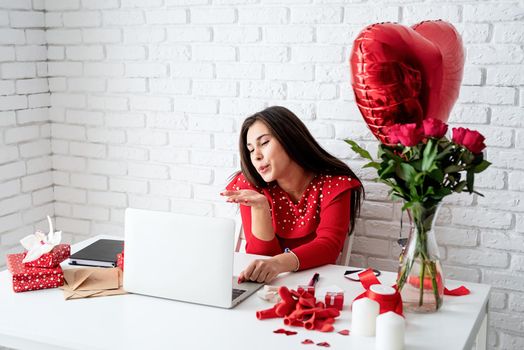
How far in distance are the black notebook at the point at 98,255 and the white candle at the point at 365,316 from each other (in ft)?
2.68

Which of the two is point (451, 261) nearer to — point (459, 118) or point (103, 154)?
point (459, 118)

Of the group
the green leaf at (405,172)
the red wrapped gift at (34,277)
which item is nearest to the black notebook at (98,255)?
the red wrapped gift at (34,277)

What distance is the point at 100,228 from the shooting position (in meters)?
3.36

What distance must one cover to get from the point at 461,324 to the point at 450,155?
42 centimetres

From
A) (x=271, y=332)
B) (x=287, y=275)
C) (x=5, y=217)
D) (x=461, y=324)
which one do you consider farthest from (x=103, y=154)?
(x=461, y=324)

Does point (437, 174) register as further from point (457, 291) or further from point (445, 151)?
point (457, 291)

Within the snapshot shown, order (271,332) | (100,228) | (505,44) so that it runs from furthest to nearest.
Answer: (100,228) → (505,44) → (271,332)

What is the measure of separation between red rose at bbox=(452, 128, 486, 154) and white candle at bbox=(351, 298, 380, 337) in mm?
A: 435

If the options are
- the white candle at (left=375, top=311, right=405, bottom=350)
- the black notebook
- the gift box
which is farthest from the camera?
the black notebook

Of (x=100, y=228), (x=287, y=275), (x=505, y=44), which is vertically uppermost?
(x=505, y=44)

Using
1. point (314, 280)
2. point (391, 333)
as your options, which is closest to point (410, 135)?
point (391, 333)

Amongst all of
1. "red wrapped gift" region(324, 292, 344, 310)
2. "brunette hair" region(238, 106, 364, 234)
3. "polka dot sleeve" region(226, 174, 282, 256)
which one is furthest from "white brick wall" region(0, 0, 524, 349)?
"red wrapped gift" region(324, 292, 344, 310)

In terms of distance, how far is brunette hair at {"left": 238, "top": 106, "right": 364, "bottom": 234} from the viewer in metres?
2.53

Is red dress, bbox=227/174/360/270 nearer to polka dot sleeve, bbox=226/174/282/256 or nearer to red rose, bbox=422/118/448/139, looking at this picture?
polka dot sleeve, bbox=226/174/282/256
